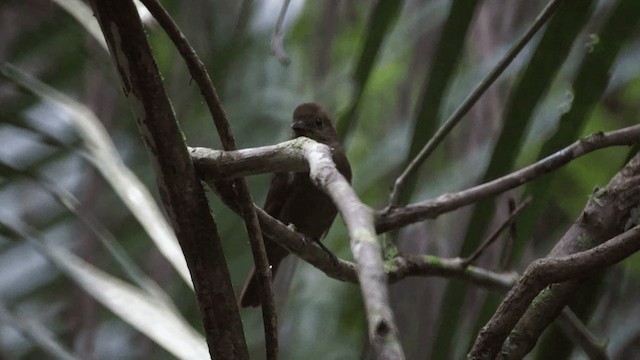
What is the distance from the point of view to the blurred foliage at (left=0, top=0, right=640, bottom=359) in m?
1.37

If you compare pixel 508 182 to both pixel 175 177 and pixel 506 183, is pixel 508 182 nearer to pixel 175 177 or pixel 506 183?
pixel 506 183

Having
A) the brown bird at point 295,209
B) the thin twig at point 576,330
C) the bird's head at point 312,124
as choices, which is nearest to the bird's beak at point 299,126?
the bird's head at point 312,124

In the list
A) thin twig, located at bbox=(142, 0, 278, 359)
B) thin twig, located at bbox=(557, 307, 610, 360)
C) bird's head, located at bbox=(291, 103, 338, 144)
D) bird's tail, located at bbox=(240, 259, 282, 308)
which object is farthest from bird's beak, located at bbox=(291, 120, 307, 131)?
thin twig, located at bbox=(142, 0, 278, 359)

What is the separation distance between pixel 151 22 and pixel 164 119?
76cm

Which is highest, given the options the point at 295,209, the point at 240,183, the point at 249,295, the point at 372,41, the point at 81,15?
the point at 295,209

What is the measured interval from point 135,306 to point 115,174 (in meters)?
0.22

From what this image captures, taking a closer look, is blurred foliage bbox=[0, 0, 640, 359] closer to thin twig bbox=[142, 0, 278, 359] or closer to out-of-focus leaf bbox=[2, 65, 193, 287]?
out-of-focus leaf bbox=[2, 65, 193, 287]

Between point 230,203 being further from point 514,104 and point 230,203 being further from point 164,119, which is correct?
point 514,104

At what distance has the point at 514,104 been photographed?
1329 millimetres

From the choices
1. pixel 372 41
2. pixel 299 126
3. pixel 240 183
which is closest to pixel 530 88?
pixel 372 41

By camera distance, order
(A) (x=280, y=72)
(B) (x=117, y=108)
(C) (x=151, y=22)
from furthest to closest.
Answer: (B) (x=117, y=108)
(A) (x=280, y=72)
(C) (x=151, y=22)

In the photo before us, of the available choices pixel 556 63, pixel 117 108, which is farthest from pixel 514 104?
pixel 117 108

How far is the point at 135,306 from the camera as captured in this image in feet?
4.09

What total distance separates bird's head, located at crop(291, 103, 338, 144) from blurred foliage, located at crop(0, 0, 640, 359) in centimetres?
7
